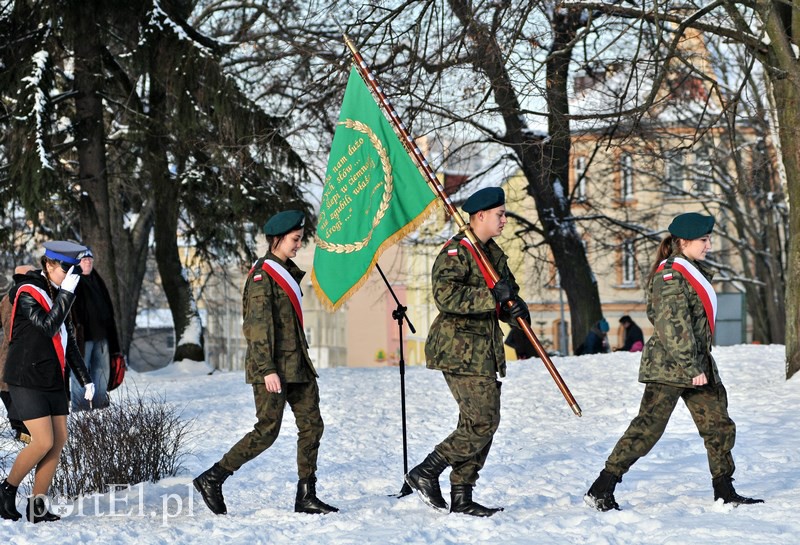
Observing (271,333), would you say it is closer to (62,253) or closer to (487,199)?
(62,253)

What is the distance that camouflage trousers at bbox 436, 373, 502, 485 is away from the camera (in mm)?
6719

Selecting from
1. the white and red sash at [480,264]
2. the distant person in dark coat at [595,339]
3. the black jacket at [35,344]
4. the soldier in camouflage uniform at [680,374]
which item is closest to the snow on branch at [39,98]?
the distant person in dark coat at [595,339]

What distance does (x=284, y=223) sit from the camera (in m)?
7.28

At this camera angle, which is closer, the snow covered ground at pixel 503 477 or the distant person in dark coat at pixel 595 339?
the snow covered ground at pixel 503 477

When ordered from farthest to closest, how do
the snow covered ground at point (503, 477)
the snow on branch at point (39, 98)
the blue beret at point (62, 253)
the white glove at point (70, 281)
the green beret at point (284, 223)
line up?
the snow on branch at point (39, 98), the green beret at point (284, 223), the blue beret at point (62, 253), the white glove at point (70, 281), the snow covered ground at point (503, 477)

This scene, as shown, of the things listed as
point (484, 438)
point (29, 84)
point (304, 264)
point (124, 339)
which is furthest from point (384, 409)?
point (304, 264)

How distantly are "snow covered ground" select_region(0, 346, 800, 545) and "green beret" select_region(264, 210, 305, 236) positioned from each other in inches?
65.1

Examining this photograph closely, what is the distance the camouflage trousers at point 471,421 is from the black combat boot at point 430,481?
9cm

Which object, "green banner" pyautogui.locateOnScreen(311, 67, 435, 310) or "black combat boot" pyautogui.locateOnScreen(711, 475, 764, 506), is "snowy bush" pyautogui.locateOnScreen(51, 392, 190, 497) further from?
"black combat boot" pyautogui.locateOnScreen(711, 475, 764, 506)

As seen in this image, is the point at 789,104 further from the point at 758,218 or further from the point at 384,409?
the point at 758,218

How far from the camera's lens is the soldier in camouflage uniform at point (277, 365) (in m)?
7.06

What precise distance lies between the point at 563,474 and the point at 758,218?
77.8 feet

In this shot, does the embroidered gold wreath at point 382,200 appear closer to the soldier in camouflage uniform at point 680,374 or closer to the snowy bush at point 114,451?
the soldier in camouflage uniform at point 680,374

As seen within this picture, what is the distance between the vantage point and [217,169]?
19953 mm
